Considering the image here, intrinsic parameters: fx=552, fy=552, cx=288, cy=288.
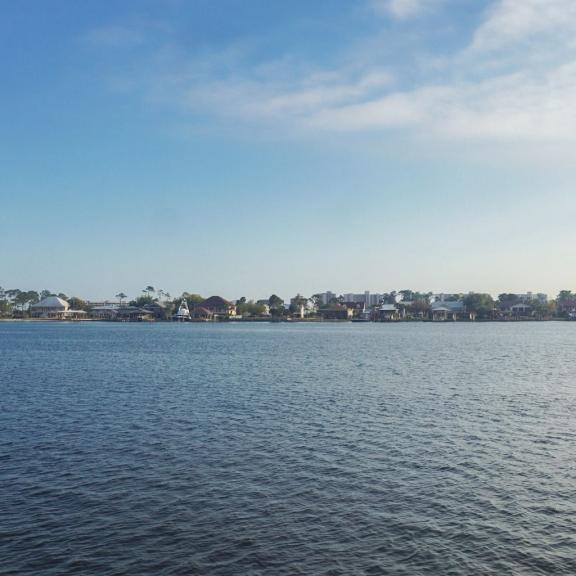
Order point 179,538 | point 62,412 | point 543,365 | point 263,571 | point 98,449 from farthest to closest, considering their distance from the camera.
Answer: point 543,365
point 62,412
point 98,449
point 179,538
point 263,571

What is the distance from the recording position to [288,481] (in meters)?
25.9

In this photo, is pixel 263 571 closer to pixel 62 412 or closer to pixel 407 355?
pixel 62 412

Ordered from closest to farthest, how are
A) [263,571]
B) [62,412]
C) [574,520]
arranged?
[263,571]
[574,520]
[62,412]

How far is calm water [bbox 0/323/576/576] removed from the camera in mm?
18250

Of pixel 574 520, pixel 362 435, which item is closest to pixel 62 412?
pixel 362 435

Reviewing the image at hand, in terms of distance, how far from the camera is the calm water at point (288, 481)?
18250mm

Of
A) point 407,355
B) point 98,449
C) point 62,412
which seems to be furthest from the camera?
point 407,355

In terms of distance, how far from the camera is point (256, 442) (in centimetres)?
3306

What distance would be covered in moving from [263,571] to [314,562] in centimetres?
176

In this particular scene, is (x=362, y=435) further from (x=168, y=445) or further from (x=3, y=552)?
(x=3, y=552)

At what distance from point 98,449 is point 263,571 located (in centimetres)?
1713

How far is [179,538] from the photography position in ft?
63.9

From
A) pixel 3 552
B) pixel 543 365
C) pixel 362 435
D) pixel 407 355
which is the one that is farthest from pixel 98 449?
pixel 407 355

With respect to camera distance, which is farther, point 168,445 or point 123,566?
point 168,445
